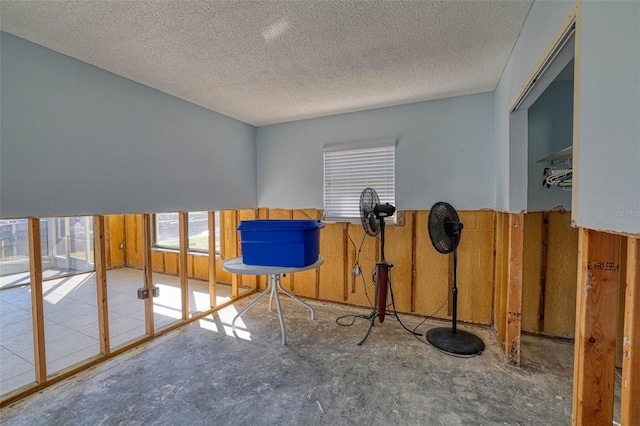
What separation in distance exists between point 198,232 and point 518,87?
5.05 meters

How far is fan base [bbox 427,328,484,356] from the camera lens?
8.33ft

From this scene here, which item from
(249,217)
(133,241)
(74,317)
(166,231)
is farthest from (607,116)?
(133,241)

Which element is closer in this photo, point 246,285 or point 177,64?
point 177,64

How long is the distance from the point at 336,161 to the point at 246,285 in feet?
8.01

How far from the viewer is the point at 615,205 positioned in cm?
89

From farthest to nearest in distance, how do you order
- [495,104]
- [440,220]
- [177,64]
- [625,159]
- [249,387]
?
[495,104], [440,220], [177,64], [249,387], [625,159]

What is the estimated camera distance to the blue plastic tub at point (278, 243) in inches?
109

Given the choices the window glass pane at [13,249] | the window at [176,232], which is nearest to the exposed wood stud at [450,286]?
the window at [176,232]

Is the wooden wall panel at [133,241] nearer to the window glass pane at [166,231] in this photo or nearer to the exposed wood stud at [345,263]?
the window glass pane at [166,231]

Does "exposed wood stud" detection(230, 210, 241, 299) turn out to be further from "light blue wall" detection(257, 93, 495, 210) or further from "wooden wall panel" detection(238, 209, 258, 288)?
"light blue wall" detection(257, 93, 495, 210)

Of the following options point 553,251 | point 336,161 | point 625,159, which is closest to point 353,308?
point 336,161

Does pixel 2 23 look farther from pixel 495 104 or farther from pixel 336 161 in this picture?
pixel 495 104

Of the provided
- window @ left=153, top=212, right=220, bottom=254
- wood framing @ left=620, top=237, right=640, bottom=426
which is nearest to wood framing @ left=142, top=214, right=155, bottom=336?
window @ left=153, top=212, right=220, bottom=254

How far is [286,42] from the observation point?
2.08m
